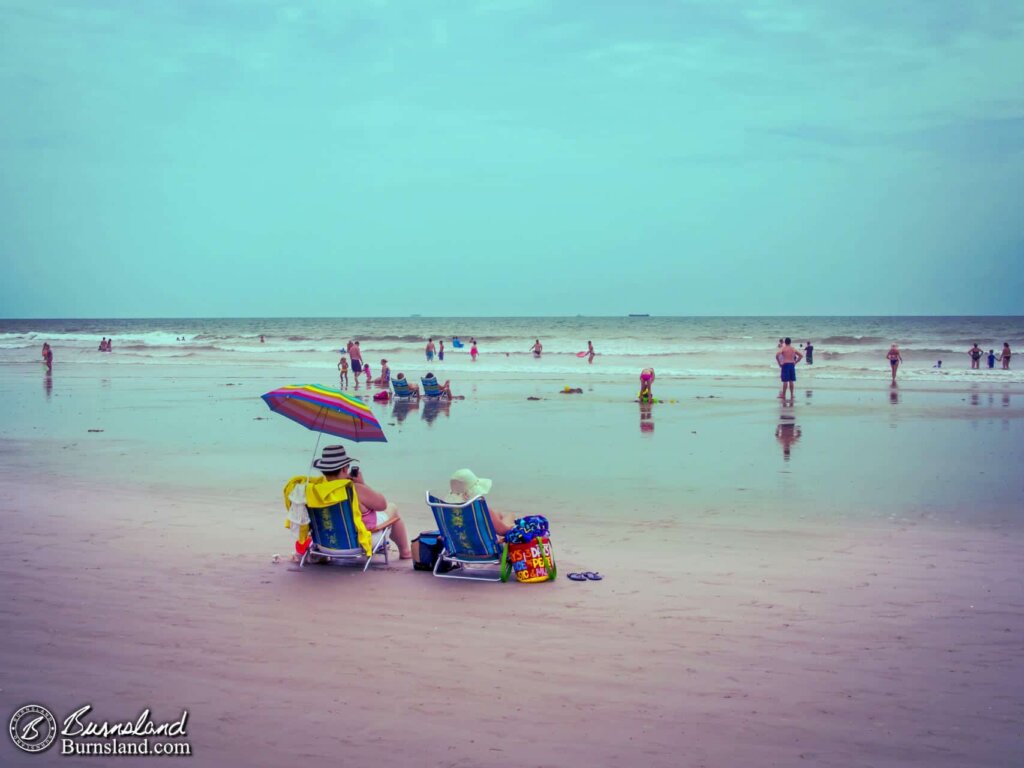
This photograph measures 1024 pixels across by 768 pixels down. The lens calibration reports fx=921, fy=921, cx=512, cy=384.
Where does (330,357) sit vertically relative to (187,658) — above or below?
above

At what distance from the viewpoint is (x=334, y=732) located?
14.4ft

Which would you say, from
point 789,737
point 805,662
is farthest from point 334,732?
point 805,662

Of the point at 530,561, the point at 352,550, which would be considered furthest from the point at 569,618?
the point at 352,550

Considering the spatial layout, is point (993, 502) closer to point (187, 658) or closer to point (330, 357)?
point (187, 658)

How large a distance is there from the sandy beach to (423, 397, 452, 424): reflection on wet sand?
19.6 ft

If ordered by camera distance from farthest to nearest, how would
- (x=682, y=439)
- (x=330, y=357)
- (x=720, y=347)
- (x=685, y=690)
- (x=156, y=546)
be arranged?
1. (x=720, y=347)
2. (x=330, y=357)
3. (x=682, y=439)
4. (x=156, y=546)
5. (x=685, y=690)

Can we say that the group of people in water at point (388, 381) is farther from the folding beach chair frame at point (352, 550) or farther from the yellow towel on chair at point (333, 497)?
the yellow towel on chair at point (333, 497)

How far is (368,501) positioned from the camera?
7578 millimetres

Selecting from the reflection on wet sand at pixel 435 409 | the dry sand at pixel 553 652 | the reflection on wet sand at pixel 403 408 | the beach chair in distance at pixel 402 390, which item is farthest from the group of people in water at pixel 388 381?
the dry sand at pixel 553 652

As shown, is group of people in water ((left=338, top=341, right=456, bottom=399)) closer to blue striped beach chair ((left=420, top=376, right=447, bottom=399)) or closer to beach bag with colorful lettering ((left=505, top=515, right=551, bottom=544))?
blue striped beach chair ((left=420, top=376, right=447, bottom=399))

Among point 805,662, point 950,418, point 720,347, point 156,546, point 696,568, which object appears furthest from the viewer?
point 720,347

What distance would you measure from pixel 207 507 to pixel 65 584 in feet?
9.83

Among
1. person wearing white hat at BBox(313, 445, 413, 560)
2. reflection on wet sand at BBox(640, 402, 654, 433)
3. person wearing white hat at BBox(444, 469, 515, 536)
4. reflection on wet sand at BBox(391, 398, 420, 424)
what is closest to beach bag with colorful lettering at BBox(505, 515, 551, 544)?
person wearing white hat at BBox(444, 469, 515, 536)

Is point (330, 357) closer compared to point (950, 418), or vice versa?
point (950, 418)
